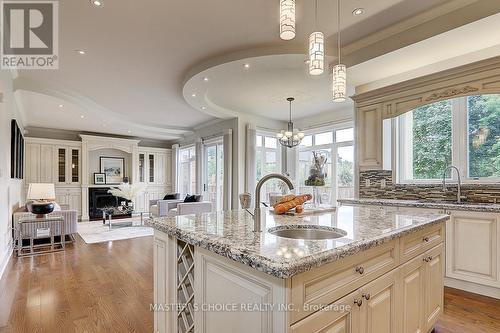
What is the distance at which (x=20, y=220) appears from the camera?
14.1ft

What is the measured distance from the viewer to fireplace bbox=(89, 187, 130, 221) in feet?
27.2

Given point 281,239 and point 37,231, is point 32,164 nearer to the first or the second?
point 37,231

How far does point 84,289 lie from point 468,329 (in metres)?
3.73

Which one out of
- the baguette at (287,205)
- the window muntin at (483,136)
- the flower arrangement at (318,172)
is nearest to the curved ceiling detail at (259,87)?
the flower arrangement at (318,172)

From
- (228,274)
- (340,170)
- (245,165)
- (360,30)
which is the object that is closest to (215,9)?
(360,30)

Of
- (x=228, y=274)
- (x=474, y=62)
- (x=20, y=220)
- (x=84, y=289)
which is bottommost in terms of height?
(x=84, y=289)

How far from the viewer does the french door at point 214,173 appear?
24.2 feet

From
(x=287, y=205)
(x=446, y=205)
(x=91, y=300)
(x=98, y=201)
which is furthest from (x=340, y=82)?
(x=98, y=201)

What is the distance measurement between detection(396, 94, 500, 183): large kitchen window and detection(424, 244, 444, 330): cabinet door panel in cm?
184

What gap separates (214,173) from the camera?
7.67 metres

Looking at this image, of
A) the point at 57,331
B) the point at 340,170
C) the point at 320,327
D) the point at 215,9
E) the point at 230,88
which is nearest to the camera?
the point at 320,327

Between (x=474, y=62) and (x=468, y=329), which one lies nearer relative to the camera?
(x=468, y=329)

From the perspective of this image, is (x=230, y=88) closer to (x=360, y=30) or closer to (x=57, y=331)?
(x=360, y=30)

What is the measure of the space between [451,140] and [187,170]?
7658 mm
